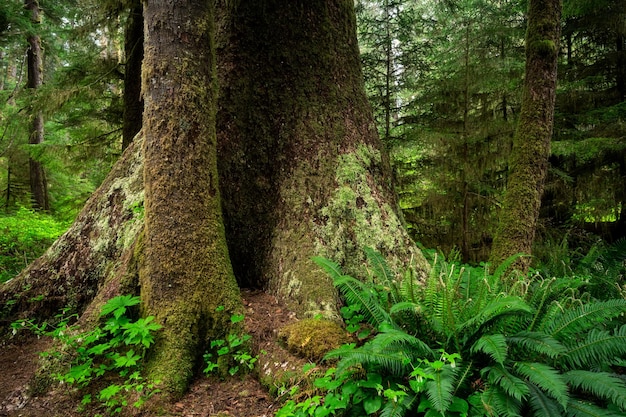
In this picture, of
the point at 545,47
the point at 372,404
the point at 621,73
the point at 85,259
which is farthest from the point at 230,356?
the point at 621,73

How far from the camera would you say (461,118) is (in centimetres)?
887

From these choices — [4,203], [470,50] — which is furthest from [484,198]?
[4,203]

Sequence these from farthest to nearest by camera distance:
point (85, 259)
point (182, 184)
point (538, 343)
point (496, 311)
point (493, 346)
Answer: point (85, 259) < point (182, 184) < point (496, 311) < point (538, 343) < point (493, 346)

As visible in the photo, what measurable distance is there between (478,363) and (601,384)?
658 millimetres

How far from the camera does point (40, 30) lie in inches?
459

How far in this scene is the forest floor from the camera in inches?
112

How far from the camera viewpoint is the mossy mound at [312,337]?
300 cm

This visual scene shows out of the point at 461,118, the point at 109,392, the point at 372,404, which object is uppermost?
the point at 461,118

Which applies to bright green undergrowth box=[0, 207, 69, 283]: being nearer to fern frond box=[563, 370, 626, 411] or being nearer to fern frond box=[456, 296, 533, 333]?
fern frond box=[456, 296, 533, 333]

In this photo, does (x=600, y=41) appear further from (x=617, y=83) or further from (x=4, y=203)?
(x=4, y=203)

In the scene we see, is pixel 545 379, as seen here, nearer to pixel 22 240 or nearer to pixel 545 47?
pixel 545 47

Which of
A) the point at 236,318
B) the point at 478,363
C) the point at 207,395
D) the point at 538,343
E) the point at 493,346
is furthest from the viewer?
the point at 236,318

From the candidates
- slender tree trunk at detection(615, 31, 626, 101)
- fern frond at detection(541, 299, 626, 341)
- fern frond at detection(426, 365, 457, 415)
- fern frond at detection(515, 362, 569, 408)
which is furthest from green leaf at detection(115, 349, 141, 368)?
slender tree trunk at detection(615, 31, 626, 101)

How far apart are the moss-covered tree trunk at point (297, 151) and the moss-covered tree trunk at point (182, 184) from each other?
0.61m
